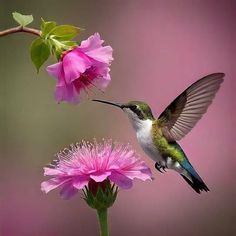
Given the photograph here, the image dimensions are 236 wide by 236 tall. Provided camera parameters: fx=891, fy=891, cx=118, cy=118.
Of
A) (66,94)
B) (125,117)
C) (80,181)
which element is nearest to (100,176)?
(80,181)

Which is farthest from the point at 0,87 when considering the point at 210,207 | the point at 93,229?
the point at 210,207

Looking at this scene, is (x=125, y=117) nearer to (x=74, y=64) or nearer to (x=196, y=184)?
(x=196, y=184)

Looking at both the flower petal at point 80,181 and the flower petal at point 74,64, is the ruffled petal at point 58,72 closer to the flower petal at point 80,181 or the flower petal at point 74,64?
the flower petal at point 74,64

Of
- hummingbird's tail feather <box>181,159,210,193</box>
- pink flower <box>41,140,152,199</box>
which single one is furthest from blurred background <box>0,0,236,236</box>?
pink flower <box>41,140,152,199</box>

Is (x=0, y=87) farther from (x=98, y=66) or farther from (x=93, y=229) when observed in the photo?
(x=98, y=66)

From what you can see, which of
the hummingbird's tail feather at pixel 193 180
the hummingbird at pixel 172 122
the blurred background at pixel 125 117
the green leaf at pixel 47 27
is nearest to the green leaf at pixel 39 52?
the green leaf at pixel 47 27
